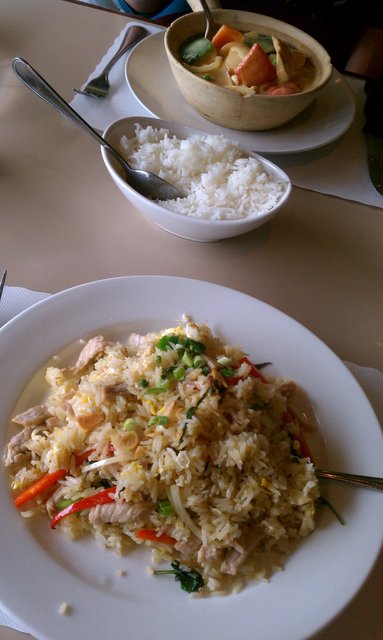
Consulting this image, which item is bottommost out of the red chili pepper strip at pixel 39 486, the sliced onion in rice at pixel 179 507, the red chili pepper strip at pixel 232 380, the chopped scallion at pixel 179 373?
the sliced onion in rice at pixel 179 507

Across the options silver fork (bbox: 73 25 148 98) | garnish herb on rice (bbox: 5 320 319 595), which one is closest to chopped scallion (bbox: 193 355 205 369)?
garnish herb on rice (bbox: 5 320 319 595)

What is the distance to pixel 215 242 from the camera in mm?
1478

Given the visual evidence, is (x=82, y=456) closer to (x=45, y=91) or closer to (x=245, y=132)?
(x=45, y=91)

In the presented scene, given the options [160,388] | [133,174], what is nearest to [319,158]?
[133,174]

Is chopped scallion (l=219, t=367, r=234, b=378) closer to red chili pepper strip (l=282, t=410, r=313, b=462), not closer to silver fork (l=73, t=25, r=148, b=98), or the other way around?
red chili pepper strip (l=282, t=410, r=313, b=462)

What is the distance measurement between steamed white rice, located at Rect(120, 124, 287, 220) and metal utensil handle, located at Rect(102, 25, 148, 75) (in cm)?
56

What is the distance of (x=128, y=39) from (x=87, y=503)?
1.75 meters

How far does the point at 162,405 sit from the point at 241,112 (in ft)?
3.23

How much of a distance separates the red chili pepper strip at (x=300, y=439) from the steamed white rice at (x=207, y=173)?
556 millimetres

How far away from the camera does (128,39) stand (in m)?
1.99

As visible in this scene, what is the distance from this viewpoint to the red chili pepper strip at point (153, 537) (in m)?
0.92

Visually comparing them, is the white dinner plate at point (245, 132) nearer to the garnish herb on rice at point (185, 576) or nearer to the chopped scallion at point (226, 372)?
the chopped scallion at point (226, 372)

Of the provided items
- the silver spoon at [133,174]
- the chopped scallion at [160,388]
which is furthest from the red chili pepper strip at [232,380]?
the silver spoon at [133,174]

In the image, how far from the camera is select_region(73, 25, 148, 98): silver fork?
1.79 metres
